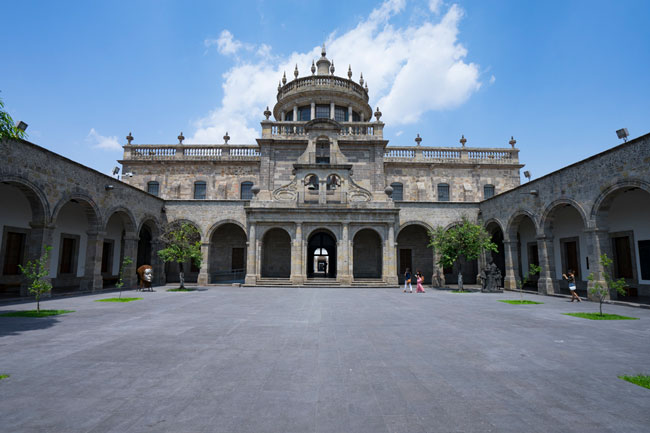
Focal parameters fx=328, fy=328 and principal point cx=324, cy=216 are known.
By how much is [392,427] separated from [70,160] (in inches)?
777

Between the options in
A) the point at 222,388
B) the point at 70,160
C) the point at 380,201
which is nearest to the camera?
the point at 222,388

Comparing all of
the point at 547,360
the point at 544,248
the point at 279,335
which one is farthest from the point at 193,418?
the point at 544,248

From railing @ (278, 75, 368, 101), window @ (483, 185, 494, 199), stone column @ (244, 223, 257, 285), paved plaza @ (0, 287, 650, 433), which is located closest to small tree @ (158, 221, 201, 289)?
stone column @ (244, 223, 257, 285)

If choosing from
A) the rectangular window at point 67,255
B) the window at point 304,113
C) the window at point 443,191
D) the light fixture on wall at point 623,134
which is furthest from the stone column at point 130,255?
the light fixture on wall at point 623,134

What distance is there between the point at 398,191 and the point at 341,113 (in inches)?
425

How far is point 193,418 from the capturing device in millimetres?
3957

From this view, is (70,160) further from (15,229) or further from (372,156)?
(372,156)

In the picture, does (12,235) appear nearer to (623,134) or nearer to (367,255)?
(367,255)

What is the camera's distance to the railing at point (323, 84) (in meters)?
34.0

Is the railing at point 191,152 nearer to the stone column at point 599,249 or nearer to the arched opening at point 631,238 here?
the stone column at point 599,249

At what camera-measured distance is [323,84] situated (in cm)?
3378

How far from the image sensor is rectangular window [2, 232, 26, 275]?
704 inches

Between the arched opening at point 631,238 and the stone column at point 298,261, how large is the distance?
17171 mm

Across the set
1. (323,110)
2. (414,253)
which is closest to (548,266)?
(414,253)
